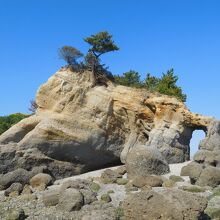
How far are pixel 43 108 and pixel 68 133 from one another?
162 inches

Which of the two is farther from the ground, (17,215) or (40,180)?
(40,180)

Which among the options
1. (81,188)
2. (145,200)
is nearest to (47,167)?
(81,188)

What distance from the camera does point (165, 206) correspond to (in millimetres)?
21172

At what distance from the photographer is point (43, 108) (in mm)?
42031

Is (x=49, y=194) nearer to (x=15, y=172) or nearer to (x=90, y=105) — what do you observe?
(x=15, y=172)

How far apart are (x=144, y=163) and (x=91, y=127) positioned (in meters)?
7.27

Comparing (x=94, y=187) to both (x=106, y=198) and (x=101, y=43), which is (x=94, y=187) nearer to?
(x=106, y=198)

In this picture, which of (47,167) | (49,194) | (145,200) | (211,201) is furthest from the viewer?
(47,167)

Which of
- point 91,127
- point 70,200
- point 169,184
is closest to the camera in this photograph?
point 70,200

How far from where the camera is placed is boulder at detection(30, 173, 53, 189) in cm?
3378

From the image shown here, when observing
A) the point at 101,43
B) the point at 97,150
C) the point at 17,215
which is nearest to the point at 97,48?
the point at 101,43

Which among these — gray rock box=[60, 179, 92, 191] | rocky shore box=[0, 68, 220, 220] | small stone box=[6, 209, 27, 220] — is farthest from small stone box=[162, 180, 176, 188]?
small stone box=[6, 209, 27, 220]

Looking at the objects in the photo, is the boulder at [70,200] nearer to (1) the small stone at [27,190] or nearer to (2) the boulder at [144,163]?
(1) the small stone at [27,190]

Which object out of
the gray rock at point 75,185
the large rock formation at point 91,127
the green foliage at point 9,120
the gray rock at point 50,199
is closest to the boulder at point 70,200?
the gray rock at point 50,199
